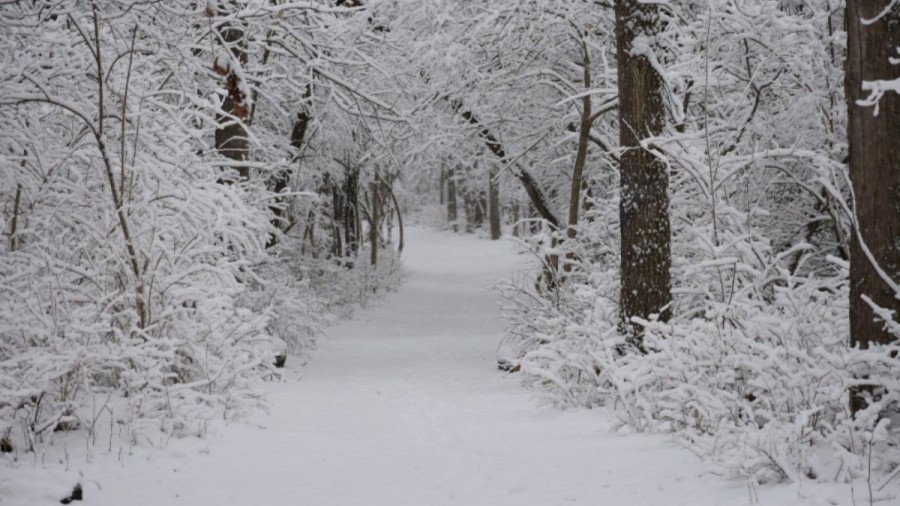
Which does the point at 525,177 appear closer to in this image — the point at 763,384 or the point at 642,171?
the point at 642,171

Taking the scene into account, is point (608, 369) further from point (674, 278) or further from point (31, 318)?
point (31, 318)

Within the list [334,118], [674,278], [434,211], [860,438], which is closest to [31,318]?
[860,438]

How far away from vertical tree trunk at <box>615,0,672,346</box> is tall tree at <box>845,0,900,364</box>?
9.54ft

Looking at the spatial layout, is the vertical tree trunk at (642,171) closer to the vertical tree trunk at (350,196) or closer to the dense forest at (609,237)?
the dense forest at (609,237)

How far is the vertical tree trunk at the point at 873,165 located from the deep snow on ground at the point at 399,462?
3.57 ft

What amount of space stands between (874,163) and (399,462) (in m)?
4.18

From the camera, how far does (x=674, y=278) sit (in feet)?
29.1

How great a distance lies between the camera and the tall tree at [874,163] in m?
4.18

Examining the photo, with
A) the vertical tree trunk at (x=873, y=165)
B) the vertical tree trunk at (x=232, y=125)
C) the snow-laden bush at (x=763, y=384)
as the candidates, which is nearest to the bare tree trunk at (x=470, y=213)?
the vertical tree trunk at (x=232, y=125)

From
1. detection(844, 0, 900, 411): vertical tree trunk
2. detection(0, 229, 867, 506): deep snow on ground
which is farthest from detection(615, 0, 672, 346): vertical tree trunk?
detection(844, 0, 900, 411): vertical tree trunk

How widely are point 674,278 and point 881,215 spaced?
4.66 metres

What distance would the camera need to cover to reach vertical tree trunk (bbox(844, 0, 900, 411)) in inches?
165

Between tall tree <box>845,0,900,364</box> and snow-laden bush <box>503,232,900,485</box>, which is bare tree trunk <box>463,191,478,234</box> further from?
tall tree <box>845,0,900,364</box>

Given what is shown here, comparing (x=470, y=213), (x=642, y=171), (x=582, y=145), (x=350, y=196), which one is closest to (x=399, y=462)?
(x=642, y=171)
